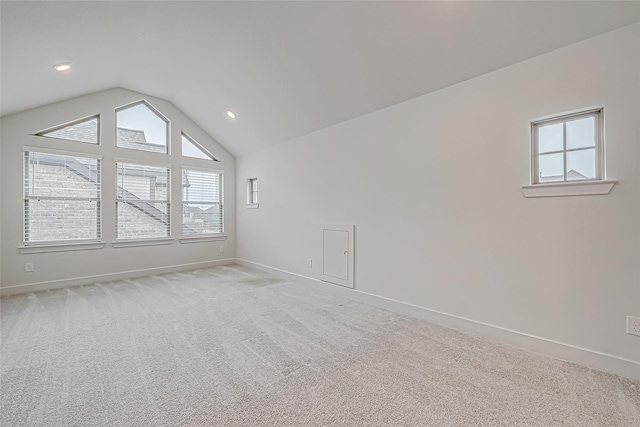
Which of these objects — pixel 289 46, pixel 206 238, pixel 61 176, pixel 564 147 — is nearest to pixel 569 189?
pixel 564 147

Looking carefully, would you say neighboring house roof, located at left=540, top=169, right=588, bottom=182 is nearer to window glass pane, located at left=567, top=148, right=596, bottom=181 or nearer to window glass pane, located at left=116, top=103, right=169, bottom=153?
window glass pane, located at left=567, top=148, right=596, bottom=181

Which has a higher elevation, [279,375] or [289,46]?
[289,46]

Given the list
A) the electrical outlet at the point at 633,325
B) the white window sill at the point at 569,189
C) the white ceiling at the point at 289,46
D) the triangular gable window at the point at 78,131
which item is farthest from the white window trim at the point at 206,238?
the electrical outlet at the point at 633,325

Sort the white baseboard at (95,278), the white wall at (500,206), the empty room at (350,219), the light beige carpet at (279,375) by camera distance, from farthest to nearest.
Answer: the white baseboard at (95,278) → the white wall at (500,206) → the empty room at (350,219) → the light beige carpet at (279,375)

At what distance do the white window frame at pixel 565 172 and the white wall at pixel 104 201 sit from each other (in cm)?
534

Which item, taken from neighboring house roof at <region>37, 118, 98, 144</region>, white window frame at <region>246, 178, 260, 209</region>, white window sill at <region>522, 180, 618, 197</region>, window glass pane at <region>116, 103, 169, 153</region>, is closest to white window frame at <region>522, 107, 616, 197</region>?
white window sill at <region>522, 180, 618, 197</region>

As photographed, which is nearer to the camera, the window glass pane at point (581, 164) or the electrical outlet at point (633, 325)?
the electrical outlet at point (633, 325)

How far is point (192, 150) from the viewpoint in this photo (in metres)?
5.61

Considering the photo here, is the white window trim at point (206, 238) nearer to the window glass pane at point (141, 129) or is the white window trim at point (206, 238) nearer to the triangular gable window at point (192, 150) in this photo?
the triangular gable window at point (192, 150)

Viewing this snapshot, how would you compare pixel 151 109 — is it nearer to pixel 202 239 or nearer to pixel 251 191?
pixel 251 191

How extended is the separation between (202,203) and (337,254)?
3.32 meters

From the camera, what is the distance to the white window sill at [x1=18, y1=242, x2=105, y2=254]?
3971mm

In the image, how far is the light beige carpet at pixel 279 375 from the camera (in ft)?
5.16

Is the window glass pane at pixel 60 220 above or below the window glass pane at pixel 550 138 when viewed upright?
below
